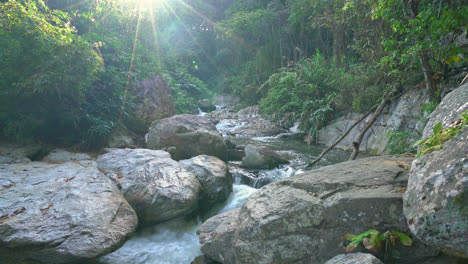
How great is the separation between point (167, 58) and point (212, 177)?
1325cm

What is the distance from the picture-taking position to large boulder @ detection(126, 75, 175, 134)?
368 inches

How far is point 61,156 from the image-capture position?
6023mm

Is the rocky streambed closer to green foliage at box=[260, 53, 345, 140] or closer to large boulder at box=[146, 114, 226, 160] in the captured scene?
large boulder at box=[146, 114, 226, 160]

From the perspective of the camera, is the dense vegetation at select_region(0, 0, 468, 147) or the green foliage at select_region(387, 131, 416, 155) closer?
the dense vegetation at select_region(0, 0, 468, 147)

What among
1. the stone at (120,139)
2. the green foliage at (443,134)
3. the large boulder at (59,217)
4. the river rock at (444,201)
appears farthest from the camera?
the stone at (120,139)

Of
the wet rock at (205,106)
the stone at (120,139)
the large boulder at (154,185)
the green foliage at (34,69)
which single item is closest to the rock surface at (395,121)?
the large boulder at (154,185)

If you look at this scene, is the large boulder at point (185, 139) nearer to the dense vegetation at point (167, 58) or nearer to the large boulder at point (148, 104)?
the dense vegetation at point (167, 58)

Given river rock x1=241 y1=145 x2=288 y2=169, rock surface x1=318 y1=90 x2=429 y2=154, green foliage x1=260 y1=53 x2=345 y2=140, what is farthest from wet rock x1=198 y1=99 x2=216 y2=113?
river rock x1=241 y1=145 x2=288 y2=169

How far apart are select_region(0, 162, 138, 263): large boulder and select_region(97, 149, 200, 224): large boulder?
1.21 feet

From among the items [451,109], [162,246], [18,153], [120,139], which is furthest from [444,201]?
[120,139]

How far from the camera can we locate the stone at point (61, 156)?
5.76 metres

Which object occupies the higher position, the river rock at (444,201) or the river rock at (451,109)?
the river rock at (451,109)

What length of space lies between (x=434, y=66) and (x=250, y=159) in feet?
15.9

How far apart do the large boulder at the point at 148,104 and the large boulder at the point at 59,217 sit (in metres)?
4.89
